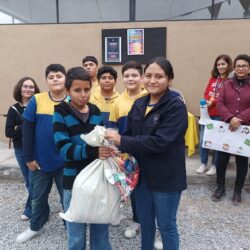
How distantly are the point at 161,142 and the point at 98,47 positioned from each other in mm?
4206

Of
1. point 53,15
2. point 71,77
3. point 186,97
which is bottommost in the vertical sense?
point 186,97

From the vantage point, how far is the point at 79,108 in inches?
89.0

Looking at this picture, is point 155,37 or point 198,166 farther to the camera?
point 155,37

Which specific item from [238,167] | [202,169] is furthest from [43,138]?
[202,169]

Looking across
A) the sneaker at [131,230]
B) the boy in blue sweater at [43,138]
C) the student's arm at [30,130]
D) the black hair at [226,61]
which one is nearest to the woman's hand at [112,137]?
the boy in blue sweater at [43,138]

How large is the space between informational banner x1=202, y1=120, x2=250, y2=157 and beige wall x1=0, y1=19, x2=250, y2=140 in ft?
6.00

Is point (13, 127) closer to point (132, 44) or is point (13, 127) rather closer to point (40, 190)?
point (40, 190)

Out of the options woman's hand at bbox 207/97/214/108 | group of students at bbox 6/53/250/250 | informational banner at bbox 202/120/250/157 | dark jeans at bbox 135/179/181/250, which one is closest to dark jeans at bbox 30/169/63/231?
group of students at bbox 6/53/250/250

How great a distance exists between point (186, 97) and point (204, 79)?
47cm

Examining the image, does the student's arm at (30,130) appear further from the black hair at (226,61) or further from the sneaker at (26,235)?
the black hair at (226,61)

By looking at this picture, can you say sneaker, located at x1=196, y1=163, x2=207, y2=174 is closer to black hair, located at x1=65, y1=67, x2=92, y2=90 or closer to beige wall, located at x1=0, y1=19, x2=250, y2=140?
beige wall, located at x1=0, y1=19, x2=250, y2=140

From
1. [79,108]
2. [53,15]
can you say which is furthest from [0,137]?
[79,108]

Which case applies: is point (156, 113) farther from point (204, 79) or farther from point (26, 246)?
point (204, 79)

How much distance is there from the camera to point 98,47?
5887 mm
